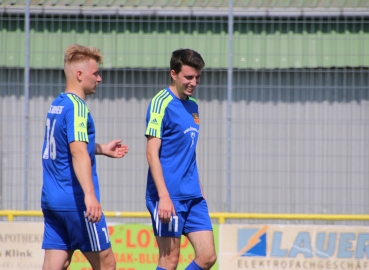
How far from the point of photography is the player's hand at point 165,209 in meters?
5.05

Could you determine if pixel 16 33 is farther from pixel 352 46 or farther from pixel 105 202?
pixel 352 46

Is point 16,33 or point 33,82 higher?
point 16,33

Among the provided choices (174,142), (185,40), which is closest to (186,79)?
(174,142)

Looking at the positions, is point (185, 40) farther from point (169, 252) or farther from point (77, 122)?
point (77, 122)

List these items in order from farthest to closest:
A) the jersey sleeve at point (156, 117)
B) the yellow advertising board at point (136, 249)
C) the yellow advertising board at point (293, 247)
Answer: the yellow advertising board at point (136, 249) → the yellow advertising board at point (293, 247) → the jersey sleeve at point (156, 117)

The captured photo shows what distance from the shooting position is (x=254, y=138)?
27.5 feet

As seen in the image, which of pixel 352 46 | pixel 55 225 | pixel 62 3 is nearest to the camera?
pixel 55 225

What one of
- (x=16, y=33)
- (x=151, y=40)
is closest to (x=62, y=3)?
(x=16, y=33)

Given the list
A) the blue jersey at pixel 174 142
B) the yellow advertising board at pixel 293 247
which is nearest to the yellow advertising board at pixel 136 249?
the yellow advertising board at pixel 293 247

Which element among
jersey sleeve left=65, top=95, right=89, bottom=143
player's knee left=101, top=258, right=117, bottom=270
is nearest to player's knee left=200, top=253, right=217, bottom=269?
player's knee left=101, top=258, right=117, bottom=270

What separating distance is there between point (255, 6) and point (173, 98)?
11.9ft

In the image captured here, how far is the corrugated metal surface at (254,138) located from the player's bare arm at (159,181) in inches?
127

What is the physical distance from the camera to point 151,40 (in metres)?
8.59

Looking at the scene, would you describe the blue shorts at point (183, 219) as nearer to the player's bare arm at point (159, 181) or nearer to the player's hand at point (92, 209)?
the player's bare arm at point (159, 181)
